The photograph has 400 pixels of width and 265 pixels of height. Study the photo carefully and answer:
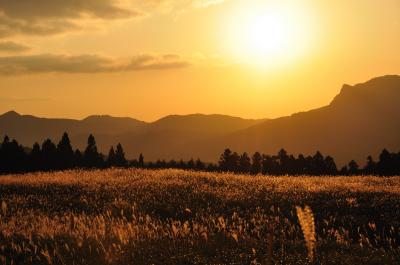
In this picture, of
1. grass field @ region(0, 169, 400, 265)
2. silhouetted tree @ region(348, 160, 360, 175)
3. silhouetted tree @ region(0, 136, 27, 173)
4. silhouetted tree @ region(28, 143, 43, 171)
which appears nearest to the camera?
grass field @ region(0, 169, 400, 265)

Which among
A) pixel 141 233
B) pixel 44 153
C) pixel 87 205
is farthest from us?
pixel 44 153

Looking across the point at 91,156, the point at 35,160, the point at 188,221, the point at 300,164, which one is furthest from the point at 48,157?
the point at 188,221

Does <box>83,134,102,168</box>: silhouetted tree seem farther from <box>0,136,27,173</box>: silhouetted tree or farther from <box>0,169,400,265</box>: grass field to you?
<box>0,169,400,265</box>: grass field

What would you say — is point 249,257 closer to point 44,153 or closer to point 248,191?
point 248,191

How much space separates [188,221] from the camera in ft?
53.9

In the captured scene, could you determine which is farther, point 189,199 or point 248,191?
point 248,191

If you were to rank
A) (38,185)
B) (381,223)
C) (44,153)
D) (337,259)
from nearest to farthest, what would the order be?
(337,259) < (381,223) < (38,185) < (44,153)

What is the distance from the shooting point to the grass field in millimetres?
9172

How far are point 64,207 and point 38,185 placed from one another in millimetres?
5359

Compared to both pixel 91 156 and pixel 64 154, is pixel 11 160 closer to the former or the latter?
pixel 64 154

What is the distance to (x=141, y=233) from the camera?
11305 mm

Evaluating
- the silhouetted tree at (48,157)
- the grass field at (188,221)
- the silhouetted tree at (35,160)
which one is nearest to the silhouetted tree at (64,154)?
the silhouetted tree at (48,157)

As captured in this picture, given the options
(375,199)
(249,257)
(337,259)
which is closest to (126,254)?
(249,257)

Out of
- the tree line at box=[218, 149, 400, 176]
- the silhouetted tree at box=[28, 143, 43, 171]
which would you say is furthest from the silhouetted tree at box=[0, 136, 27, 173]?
the tree line at box=[218, 149, 400, 176]
